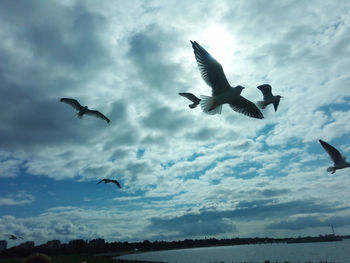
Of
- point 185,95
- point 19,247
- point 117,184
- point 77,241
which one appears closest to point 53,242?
point 77,241

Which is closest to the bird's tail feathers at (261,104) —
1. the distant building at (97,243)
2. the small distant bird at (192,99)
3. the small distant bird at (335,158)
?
the small distant bird at (192,99)

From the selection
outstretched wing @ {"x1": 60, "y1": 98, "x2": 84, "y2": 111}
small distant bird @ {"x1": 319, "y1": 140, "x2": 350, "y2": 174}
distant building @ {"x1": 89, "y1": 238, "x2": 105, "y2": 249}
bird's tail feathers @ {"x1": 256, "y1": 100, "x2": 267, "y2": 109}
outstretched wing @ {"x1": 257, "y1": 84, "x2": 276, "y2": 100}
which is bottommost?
distant building @ {"x1": 89, "y1": 238, "x2": 105, "y2": 249}

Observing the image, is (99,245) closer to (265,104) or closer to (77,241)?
(77,241)

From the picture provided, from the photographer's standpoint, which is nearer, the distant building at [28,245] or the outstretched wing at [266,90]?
the outstretched wing at [266,90]

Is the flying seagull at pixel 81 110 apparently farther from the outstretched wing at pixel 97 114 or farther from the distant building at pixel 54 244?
the distant building at pixel 54 244

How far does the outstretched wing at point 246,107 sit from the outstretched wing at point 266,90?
1.94ft

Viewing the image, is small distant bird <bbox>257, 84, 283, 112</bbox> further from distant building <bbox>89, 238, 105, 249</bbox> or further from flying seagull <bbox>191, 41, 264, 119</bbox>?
distant building <bbox>89, 238, 105, 249</bbox>

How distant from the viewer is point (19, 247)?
107750 mm

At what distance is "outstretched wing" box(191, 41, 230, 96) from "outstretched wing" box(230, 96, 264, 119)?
1.04 metres

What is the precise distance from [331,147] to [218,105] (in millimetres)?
5679

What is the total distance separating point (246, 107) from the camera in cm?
1023

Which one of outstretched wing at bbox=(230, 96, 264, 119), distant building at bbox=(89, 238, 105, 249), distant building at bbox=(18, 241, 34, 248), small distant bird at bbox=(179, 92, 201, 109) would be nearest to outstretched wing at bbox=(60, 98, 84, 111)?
small distant bird at bbox=(179, 92, 201, 109)

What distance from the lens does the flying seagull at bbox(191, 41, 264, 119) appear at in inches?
352

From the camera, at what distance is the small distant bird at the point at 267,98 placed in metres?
A: 9.81
